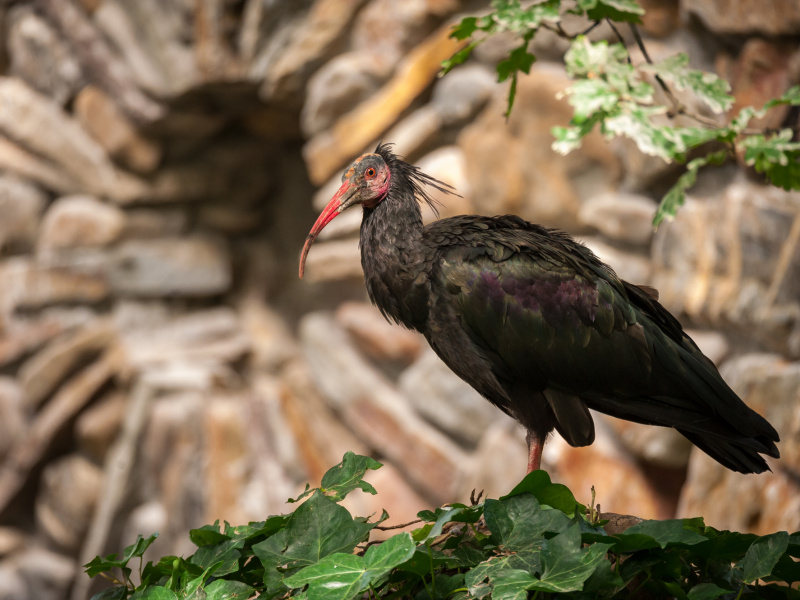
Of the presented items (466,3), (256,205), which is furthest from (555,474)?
(256,205)

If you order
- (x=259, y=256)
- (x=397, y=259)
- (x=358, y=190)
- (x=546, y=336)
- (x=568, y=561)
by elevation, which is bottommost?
(x=259, y=256)

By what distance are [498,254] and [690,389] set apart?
15.4 inches

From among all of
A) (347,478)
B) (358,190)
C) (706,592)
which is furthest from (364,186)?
(706,592)

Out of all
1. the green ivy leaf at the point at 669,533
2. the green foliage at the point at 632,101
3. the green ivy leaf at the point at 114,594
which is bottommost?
the green ivy leaf at the point at 114,594

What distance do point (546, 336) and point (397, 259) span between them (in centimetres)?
28

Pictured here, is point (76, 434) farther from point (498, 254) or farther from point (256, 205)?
point (498, 254)

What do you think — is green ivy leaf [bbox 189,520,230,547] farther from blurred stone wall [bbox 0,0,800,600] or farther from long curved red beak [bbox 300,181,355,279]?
blurred stone wall [bbox 0,0,800,600]

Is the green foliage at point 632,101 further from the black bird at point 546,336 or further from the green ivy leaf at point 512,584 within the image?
the green ivy leaf at point 512,584

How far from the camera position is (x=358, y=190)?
4.85 feet

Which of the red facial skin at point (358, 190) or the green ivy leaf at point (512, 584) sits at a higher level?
the red facial skin at point (358, 190)

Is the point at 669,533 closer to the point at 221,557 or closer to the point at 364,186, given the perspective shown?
the point at 221,557

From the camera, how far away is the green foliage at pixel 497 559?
0.97 m

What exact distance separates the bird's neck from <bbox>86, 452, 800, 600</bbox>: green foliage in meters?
0.33

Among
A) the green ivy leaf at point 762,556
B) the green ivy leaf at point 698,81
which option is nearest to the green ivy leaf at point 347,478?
the green ivy leaf at point 762,556
